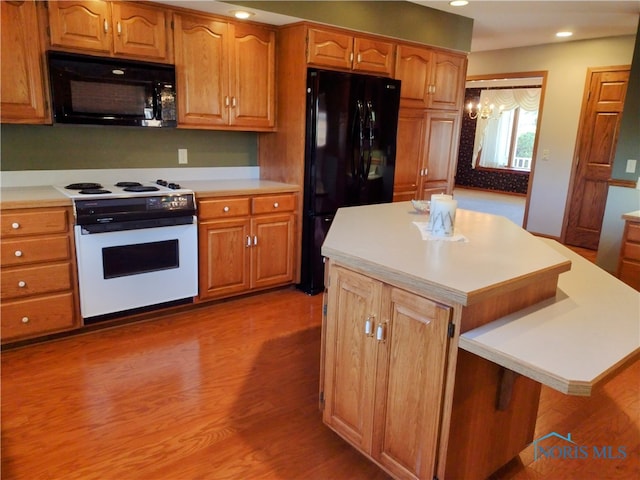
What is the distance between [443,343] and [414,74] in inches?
129

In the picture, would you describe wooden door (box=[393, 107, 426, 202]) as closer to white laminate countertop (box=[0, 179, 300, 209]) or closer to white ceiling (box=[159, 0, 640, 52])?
white ceiling (box=[159, 0, 640, 52])

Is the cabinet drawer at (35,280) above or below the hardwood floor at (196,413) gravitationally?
above

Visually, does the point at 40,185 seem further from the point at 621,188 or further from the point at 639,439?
the point at 621,188

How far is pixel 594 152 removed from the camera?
5.41 meters

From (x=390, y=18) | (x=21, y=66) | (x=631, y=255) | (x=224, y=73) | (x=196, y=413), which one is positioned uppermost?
(x=390, y=18)

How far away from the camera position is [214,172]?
3867 mm

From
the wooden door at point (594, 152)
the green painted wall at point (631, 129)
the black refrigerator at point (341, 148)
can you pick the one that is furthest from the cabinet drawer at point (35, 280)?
the wooden door at point (594, 152)

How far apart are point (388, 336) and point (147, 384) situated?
4.83 feet

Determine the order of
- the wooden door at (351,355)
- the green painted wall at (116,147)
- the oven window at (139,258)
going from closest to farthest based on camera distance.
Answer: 1. the wooden door at (351,355)
2. the oven window at (139,258)
3. the green painted wall at (116,147)

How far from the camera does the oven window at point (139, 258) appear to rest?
2.88 metres

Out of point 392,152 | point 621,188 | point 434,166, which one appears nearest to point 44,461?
point 392,152

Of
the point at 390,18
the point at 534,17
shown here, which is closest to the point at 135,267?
the point at 390,18

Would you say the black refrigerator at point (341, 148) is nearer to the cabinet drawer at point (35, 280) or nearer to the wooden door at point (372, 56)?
the wooden door at point (372, 56)

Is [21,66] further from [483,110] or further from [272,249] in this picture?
[483,110]
